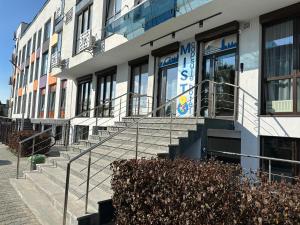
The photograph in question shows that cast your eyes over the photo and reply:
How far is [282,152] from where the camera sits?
8289 mm

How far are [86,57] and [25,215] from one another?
10.3 metres

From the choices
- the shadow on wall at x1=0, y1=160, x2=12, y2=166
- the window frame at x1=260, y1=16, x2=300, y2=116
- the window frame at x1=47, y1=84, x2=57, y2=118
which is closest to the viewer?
the window frame at x1=260, y1=16, x2=300, y2=116

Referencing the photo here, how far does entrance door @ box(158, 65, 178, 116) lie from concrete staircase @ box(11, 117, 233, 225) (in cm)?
222

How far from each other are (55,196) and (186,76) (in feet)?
20.3

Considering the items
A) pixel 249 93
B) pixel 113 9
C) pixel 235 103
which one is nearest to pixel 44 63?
pixel 113 9

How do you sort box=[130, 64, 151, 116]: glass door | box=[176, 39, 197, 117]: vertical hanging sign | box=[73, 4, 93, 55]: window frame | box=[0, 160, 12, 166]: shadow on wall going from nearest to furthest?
box=[176, 39, 197, 117]: vertical hanging sign < box=[0, 160, 12, 166]: shadow on wall < box=[130, 64, 151, 116]: glass door < box=[73, 4, 93, 55]: window frame

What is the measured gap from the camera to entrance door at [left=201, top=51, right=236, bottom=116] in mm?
9969

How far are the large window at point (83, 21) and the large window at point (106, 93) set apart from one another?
7.05 ft

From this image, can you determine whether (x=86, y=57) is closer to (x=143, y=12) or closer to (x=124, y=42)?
(x=124, y=42)

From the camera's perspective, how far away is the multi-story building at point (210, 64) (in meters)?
8.37

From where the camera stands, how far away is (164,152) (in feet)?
25.1

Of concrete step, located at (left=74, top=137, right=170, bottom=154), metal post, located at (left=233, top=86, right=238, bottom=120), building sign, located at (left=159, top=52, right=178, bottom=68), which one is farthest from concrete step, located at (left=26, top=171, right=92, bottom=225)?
building sign, located at (left=159, top=52, right=178, bottom=68)

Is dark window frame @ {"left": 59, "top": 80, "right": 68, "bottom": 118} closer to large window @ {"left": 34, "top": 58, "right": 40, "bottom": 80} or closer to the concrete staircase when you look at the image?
large window @ {"left": 34, "top": 58, "right": 40, "bottom": 80}

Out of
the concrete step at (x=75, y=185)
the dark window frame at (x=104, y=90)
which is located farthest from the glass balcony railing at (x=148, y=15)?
the concrete step at (x=75, y=185)
